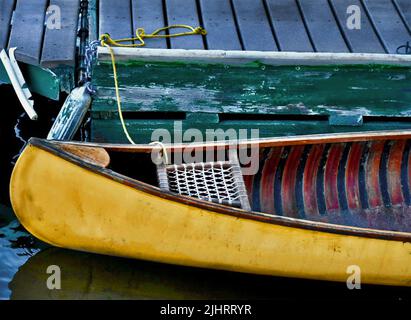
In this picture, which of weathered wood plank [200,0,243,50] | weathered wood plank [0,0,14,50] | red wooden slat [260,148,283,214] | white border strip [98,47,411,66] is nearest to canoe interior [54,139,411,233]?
red wooden slat [260,148,283,214]

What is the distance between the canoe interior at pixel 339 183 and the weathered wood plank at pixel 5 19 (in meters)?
2.45

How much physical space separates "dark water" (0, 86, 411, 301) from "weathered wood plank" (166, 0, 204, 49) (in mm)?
1977

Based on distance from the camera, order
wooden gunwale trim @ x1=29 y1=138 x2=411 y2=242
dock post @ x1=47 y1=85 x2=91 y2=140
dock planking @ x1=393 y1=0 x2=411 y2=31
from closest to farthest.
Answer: wooden gunwale trim @ x1=29 y1=138 x2=411 y2=242 < dock post @ x1=47 y1=85 x2=91 y2=140 < dock planking @ x1=393 y1=0 x2=411 y2=31

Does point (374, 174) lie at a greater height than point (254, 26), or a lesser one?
lesser

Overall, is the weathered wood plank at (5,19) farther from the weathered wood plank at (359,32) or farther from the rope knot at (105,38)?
the weathered wood plank at (359,32)

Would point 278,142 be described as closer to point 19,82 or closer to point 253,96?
point 253,96

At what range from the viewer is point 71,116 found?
6.66 m

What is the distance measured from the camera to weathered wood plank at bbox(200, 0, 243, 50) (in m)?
7.13

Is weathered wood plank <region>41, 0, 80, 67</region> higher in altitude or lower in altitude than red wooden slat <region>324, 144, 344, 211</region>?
higher

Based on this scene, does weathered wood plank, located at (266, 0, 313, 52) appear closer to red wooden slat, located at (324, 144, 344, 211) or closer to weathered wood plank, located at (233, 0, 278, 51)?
weathered wood plank, located at (233, 0, 278, 51)

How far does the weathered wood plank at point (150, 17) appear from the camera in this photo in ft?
23.2

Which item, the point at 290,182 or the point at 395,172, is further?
the point at 395,172

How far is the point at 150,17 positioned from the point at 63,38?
2.71 feet

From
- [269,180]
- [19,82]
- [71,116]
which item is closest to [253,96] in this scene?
[269,180]
